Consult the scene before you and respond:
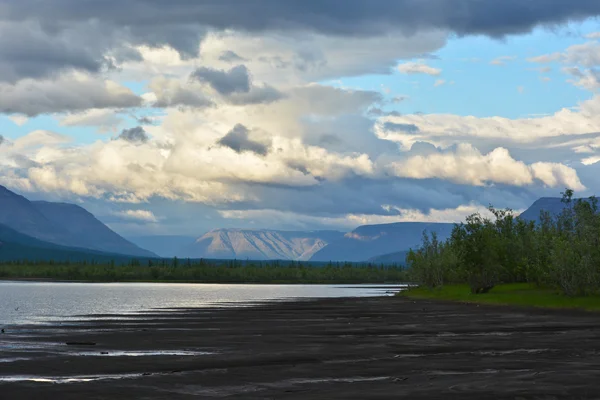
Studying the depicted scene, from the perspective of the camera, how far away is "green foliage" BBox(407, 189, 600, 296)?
342 ft

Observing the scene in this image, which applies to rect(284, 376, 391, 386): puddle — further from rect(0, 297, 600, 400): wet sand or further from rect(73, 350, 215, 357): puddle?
rect(73, 350, 215, 357): puddle

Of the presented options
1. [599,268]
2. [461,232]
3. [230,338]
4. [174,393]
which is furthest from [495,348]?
[461,232]

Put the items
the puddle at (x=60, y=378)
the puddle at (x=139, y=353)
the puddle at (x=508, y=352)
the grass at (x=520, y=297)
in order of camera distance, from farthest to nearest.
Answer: the grass at (x=520, y=297), the puddle at (x=139, y=353), the puddle at (x=508, y=352), the puddle at (x=60, y=378)

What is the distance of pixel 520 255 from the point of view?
145 metres

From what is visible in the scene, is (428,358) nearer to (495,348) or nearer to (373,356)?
(373,356)

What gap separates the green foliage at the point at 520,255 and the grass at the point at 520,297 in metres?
1.70

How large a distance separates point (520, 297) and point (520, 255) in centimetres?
3140

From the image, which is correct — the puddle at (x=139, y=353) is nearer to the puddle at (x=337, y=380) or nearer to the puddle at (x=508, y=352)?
the puddle at (x=337, y=380)

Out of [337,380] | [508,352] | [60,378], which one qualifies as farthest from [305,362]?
[60,378]

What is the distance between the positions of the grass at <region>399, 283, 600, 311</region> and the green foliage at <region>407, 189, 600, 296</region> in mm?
1702

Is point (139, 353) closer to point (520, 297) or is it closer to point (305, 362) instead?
point (305, 362)

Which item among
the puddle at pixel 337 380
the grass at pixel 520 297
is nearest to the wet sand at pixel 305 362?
the puddle at pixel 337 380

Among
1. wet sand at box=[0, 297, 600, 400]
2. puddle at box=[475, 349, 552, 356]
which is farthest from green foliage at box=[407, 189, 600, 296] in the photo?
puddle at box=[475, 349, 552, 356]

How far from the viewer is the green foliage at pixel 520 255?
342 feet
